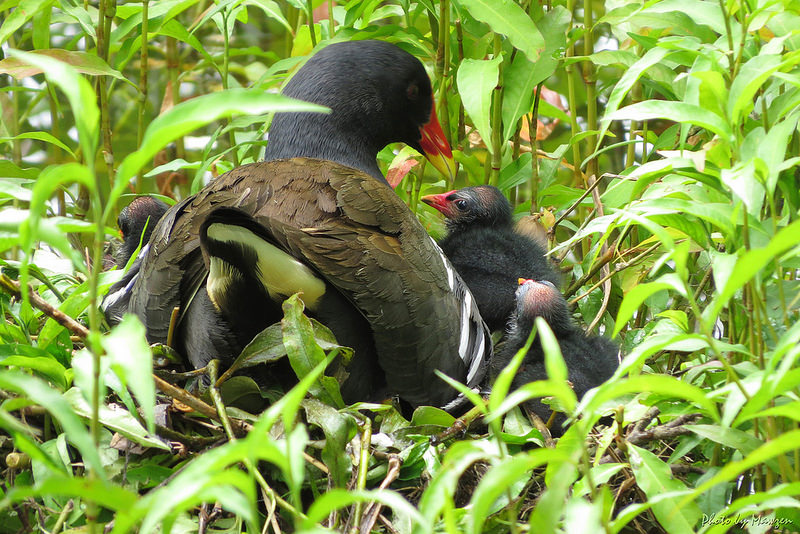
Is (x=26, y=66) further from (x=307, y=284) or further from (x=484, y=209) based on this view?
(x=484, y=209)

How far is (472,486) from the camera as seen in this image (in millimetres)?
1979

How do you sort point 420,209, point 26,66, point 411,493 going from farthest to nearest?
point 420,209 → point 26,66 → point 411,493

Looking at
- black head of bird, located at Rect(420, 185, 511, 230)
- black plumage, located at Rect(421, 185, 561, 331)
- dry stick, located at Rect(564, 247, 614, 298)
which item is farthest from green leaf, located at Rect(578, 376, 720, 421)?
black head of bird, located at Rect(420, 185, 511, 230)

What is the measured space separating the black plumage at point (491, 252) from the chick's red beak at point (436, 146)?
139 mm

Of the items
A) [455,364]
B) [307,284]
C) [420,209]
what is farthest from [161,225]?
[420,209]

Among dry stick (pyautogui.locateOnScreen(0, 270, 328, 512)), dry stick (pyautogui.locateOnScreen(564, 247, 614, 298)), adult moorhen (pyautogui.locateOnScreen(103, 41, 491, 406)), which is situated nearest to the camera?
dry stick (pyautogui.locateOnScreen(0, 270, 328, 512))

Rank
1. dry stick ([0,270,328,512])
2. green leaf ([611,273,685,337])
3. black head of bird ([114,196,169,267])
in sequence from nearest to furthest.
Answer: green leaf ([611,273,685,337]) → dry stick ([0,270,328,512]) → black head of bird ([114,196,169,267])

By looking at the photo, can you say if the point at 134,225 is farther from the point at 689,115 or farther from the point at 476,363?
the point at 689,115

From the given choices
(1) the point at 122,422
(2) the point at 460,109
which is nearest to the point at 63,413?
(1) the point at 122,422

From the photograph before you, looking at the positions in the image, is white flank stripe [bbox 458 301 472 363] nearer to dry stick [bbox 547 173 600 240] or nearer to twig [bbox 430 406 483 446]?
twig [bbox 430 406 483 446]

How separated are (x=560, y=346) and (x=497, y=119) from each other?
817 millimetres

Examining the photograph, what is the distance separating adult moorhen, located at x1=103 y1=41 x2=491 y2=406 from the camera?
6.23 ft

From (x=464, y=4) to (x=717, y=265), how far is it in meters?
1.32

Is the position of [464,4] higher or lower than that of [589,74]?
higher
